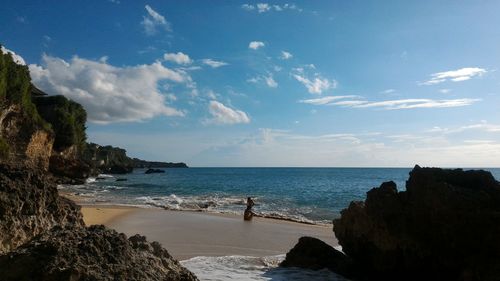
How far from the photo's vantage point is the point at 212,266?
362 inches

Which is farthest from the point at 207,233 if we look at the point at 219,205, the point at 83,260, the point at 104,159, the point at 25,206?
the point at 104,159

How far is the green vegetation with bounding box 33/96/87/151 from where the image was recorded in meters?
60.5

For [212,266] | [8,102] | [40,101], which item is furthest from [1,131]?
[212,266]

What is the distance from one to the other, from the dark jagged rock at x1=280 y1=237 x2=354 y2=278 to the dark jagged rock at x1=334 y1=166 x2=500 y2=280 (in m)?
0.30

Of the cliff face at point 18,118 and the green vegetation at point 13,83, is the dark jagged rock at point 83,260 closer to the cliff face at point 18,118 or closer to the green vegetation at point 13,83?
the cliff face at point 18,118

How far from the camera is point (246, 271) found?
9008mm

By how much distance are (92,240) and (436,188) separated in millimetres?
6252

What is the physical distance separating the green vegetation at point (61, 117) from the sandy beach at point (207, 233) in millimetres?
43444

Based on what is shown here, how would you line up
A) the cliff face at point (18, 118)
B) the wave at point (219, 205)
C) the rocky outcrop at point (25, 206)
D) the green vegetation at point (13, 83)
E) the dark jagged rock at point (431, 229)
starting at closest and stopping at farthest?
the rocky outcrop at point (25, 206)
the dark jagged rock at point (431, 229)
the wave at point (219, 205)
the green vegetation at point (13, 83)
the cliff face at point (18, 118)

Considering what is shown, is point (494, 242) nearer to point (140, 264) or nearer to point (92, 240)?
point (140, 264)

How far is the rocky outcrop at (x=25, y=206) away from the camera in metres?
6.15

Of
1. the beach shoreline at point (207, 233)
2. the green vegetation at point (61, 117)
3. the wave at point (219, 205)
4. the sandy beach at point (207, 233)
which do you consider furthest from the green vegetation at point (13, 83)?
the sandy beach at point (207, 233)

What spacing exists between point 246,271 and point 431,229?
3757 mm

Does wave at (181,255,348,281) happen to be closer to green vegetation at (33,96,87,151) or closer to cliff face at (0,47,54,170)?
cliff face at (0,47,54,170)
